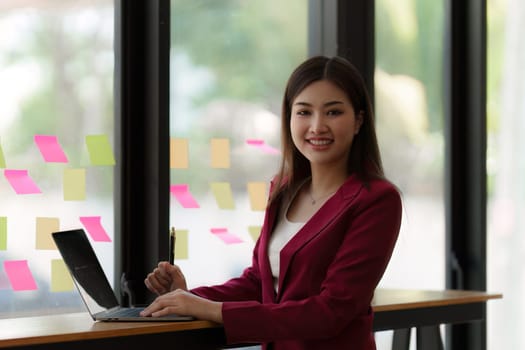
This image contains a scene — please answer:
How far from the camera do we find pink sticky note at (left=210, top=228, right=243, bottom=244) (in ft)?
11.1

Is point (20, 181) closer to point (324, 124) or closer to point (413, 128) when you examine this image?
point (324, 124)

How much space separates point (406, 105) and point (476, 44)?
19.5 inches

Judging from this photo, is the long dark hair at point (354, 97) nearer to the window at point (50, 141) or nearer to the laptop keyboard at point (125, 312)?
the laptop keyboard at point (125, 312)

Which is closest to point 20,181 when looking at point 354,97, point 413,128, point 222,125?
point 222,125

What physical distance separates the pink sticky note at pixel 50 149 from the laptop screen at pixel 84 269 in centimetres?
63

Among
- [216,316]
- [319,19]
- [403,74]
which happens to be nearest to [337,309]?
[216,316]

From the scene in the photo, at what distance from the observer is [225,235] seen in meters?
3.42

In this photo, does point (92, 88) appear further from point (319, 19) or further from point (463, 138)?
point (463, 138)

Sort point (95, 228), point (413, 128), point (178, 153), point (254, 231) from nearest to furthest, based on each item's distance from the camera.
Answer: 1. point (95, 228)
2. point (178, 153)
3. point (254, 231)
4. point (413, 128)

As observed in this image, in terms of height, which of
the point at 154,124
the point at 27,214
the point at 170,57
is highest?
the point at 170,57

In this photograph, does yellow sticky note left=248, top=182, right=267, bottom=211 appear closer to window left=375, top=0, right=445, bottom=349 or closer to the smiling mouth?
window left=375, top=0, right=445, bottom=349

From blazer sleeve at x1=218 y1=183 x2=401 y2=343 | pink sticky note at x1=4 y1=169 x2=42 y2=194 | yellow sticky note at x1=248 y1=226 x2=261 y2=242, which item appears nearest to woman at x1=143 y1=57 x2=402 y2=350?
blazer sleeve at x1=218 y1=183 x2=401 y2=343

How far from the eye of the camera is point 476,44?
432 centimetres

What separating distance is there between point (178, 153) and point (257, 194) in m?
0.40
